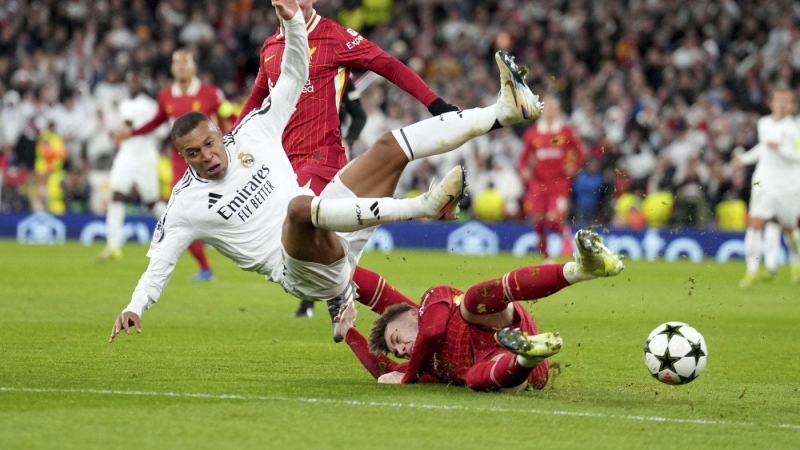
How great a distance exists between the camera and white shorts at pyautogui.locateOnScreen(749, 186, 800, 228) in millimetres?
15727

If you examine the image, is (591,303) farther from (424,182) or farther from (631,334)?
(424,182)

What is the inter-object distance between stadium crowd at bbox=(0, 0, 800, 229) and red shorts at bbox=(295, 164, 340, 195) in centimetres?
1302

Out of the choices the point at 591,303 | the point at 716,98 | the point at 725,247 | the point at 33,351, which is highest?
the point at 716,98

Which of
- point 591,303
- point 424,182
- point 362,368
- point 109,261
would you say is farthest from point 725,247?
point 362,368

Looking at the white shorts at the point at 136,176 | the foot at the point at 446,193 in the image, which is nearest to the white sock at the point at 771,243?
the white shorts at the point at 136,176

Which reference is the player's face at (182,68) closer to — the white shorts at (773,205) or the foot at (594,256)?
the white shorts at (773,205)

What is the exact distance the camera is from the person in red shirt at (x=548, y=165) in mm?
18172

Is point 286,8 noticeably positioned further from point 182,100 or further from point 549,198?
point 549,198

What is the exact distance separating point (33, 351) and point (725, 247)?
14.7m

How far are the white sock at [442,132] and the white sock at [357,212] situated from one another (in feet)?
1.76

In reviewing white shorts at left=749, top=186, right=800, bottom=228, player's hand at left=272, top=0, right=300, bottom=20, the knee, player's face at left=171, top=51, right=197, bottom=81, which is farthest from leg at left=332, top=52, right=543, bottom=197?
white shorts at left=749, top=186, right=800, bottom=228

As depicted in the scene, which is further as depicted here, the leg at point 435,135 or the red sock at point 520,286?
the leg at point 435,135

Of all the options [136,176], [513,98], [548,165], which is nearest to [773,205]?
[548,165]

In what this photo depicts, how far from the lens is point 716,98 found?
914 inches
